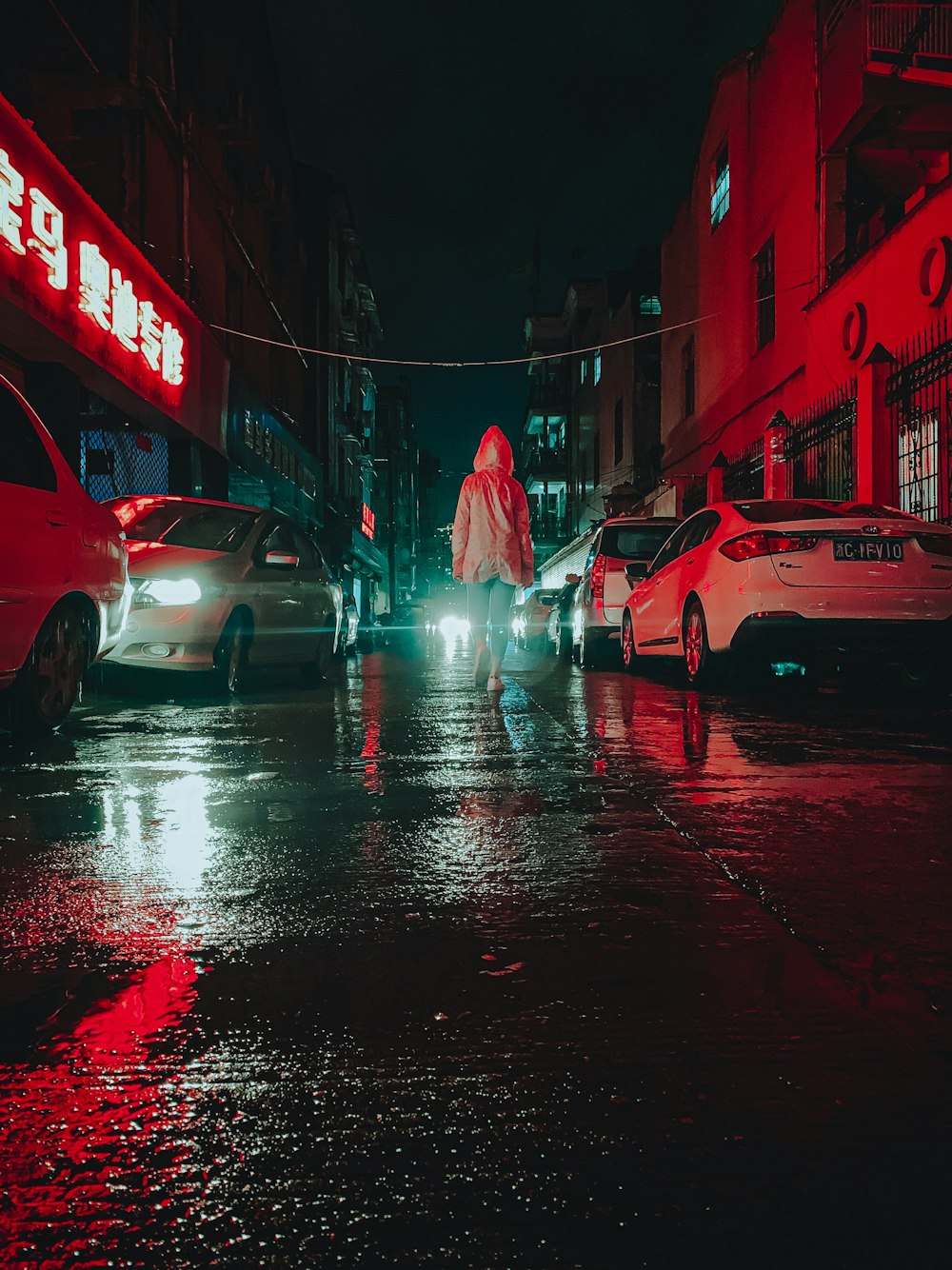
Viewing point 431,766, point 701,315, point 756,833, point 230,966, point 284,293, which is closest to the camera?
point 230,966

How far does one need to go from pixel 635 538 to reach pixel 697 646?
13.6ft

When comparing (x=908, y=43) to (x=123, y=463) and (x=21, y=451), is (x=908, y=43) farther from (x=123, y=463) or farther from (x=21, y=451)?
(x=21, y=451)

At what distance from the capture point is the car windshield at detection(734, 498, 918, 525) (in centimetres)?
872

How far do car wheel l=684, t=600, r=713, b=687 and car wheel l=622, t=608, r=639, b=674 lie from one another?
74.3 inches

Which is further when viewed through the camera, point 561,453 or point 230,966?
point 561,453

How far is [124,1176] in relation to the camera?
1551mm

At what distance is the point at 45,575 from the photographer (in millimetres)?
5910

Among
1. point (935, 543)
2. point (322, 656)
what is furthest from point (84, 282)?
point (935, 543)

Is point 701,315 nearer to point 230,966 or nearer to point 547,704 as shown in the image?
point 547,704

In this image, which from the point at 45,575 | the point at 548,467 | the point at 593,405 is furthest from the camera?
the point at 548,467

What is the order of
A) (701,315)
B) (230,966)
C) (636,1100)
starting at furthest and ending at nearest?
(701,315)
(230,966)
(636,1100)

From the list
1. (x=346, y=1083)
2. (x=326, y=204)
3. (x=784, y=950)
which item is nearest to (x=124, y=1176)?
(x=346, y=1083)

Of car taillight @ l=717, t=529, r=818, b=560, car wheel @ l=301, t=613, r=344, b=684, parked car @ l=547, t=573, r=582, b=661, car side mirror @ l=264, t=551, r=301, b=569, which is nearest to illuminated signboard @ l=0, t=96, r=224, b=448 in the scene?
car side mirror @ l=264, t=551, r=301, b=569

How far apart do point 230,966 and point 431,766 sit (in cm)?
288
